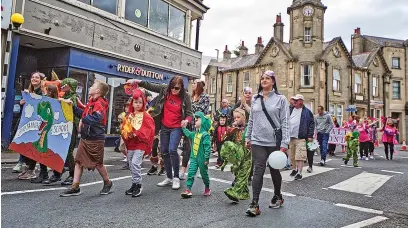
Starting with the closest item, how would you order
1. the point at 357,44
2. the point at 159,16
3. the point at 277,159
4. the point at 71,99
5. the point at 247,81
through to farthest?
the point at 277,159 < the point at 71,99 < the point at 159,16 < the point at 247,81 < the point at 357,44

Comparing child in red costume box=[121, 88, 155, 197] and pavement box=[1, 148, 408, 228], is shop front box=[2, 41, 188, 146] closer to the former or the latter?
pavement box=[1, 148, 408, 228]

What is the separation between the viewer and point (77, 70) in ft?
37.8

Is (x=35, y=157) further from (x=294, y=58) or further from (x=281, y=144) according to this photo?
(x=294, y=58)

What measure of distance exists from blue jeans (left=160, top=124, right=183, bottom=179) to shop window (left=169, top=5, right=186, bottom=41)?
11905 mm

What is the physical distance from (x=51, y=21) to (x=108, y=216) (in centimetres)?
918

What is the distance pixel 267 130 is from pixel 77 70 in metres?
9.46

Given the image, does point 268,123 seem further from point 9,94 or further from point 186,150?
point 9,94

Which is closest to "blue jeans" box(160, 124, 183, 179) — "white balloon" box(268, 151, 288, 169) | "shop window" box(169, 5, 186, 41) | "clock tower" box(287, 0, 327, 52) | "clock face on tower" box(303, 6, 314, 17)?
"white balloon" box(268, 151, 288, 169)

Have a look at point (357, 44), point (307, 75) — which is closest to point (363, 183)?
point (307, 75)

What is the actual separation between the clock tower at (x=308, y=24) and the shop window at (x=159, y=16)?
16.0 metres

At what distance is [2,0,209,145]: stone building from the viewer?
10102 millimetres

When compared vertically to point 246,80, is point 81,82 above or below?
below

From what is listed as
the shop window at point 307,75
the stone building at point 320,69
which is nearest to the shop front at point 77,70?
the stone building at point 320,69

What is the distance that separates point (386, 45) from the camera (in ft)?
112
